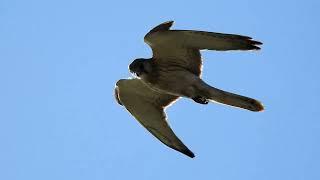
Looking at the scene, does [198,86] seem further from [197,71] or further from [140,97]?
[140,97]

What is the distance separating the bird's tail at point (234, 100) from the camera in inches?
490

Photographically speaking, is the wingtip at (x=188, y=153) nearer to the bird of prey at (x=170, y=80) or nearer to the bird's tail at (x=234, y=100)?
the bird of prey at (x=170, y=80)

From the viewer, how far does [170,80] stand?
1327cm

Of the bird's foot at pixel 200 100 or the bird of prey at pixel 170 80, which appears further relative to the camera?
the bird's foot at pixel 200 100

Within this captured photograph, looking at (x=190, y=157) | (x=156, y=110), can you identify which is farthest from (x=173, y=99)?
(x=190, y=157)

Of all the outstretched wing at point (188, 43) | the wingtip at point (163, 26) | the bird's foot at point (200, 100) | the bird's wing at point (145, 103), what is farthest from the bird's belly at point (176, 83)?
the wingtip at point (163, 26)

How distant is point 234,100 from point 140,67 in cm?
181

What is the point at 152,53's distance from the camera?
13.5 m

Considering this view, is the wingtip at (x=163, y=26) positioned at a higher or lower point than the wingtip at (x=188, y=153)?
higher

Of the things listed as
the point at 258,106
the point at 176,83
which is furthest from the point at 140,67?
the point at 258,106

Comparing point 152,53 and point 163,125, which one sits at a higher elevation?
point 152,53

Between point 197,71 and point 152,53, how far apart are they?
0.89 metres

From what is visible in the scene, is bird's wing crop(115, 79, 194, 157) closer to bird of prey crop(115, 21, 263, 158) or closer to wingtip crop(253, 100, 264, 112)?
bird of prey crop(115, 21, 263, 158)

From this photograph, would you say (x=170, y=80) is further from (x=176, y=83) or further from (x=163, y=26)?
(x=163, y=26)
